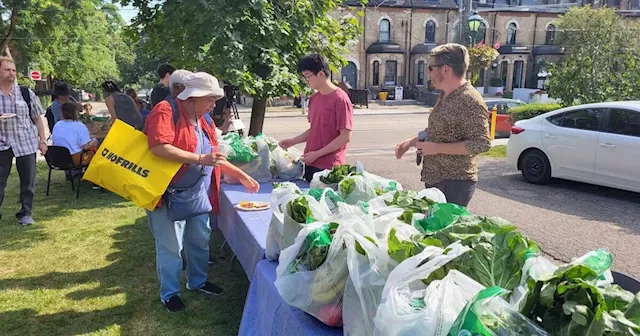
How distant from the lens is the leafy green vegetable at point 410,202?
2084 millimetres

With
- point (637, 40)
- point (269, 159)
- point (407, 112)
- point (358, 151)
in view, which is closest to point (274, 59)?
point (269, 159)

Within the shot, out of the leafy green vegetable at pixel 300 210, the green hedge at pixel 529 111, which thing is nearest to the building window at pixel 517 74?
the green hedge at pixel 529 111

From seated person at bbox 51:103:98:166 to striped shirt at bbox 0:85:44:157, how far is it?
1279 mm

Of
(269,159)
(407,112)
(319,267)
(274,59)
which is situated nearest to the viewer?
(319,267)

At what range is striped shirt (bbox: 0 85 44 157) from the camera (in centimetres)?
482

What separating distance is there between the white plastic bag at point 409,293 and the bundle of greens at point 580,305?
0.73 ft

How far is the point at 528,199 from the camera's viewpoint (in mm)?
6957

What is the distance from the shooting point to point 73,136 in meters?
6.50

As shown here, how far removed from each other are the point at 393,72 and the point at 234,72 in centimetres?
3206

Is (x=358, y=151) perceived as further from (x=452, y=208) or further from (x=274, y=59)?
(x=452, y=208)

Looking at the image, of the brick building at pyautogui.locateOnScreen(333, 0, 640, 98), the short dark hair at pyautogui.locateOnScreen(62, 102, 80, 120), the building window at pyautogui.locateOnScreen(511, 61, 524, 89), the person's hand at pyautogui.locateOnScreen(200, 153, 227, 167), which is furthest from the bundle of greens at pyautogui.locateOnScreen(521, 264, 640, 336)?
the building window at pyautogui.locateOnScreen(511, 61, 524, 89)

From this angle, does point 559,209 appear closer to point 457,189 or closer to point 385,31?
point 457,189

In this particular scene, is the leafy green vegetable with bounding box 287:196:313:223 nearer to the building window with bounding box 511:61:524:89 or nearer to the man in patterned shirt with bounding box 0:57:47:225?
the man in patterned shirt with bounding box 0:57:47:225

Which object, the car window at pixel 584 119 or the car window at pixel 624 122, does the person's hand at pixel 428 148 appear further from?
the car window at pixel 584 119
